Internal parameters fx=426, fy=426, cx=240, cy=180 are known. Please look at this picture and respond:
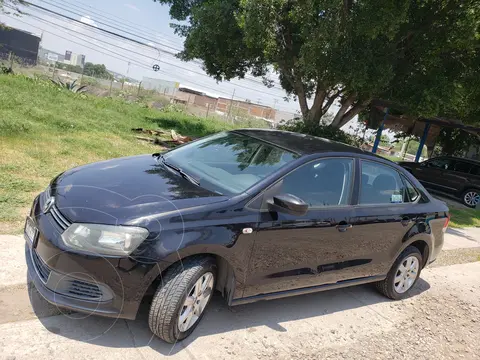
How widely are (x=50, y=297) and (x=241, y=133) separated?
2506mm

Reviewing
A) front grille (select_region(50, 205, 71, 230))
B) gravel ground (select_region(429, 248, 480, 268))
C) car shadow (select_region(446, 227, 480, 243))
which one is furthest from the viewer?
car shadow (select_region(446, 227, 480, 243))

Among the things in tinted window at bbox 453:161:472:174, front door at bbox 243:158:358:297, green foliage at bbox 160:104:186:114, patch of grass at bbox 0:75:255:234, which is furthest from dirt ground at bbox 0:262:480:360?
green foliage at bbox 160:104:186:114

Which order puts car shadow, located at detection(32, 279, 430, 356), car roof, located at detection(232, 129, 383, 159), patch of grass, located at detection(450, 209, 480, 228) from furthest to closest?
patch of grass, located at detection(450, 209, 480, 228), car roof, located at detection(232, 129, 383, 159), car shadow, located at detection(32, 279, 430, 356)

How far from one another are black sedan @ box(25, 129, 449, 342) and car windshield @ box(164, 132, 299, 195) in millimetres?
17

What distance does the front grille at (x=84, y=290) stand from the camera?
2.86 m

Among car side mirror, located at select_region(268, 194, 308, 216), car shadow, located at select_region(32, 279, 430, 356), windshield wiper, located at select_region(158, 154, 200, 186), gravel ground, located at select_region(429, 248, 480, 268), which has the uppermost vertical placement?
car side mirror, located at select_region(268, 194, 308, 216)

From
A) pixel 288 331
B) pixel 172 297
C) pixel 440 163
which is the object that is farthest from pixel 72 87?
pixel 172 297

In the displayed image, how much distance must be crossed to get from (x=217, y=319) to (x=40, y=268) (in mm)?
1510

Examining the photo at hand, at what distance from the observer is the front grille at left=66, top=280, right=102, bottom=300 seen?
2.86m

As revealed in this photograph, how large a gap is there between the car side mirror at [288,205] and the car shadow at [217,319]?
1.11 metres

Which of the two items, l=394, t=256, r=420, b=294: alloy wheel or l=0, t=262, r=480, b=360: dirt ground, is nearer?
l=0, t=262, r=480, b=360: dirt ground

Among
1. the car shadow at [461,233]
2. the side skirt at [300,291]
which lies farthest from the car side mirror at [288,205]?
the car shadow at [461,233]

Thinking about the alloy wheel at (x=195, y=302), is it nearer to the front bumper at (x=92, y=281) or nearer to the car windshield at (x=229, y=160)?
the front bumper at (x=92, y=281)

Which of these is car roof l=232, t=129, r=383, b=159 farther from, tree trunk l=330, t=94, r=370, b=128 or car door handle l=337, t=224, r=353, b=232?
tree trunk l=330, t=94, r=370, b=128
